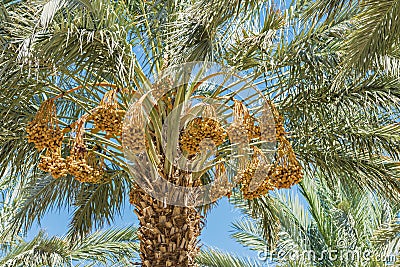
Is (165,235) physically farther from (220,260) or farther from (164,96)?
(220,260)

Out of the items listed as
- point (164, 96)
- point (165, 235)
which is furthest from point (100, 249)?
point (164, 96)

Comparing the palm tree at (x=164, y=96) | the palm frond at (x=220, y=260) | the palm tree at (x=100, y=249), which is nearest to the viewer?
the palm tree at (x=164, y=96)

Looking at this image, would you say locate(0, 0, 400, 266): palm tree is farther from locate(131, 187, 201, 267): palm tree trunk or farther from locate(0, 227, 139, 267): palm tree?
locate(0, 227, 139, 267): palm tree

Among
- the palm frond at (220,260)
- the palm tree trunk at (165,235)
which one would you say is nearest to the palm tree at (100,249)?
the palm frond at (220,260)

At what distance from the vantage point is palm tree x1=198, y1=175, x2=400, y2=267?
981cm

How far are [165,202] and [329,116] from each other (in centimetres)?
210

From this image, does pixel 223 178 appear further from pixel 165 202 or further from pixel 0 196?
pixel 0 196

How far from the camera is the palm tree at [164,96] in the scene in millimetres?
4902

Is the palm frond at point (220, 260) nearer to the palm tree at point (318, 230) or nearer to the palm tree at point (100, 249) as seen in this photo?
the palm tree at point (318, 230)

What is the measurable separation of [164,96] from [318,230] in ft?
18.0

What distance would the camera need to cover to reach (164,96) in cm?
564

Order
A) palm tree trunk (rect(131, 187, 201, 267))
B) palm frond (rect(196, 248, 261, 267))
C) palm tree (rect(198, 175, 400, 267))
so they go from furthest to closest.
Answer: palm frond (rect(196, 248, 261, 267)) → palm tree (rect(198, 175, 400, 267)) → palm tree trunk (rect(131, 187, 201, 267))

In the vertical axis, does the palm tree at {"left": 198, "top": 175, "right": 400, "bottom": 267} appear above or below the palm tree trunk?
above

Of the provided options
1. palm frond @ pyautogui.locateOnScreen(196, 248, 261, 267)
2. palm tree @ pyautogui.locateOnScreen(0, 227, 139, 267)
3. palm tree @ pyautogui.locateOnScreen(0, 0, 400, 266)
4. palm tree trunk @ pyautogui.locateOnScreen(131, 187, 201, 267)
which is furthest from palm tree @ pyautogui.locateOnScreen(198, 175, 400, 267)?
palm tree trunk @ pyautogui.locateOnScreen(131, 187, 201, 267)
